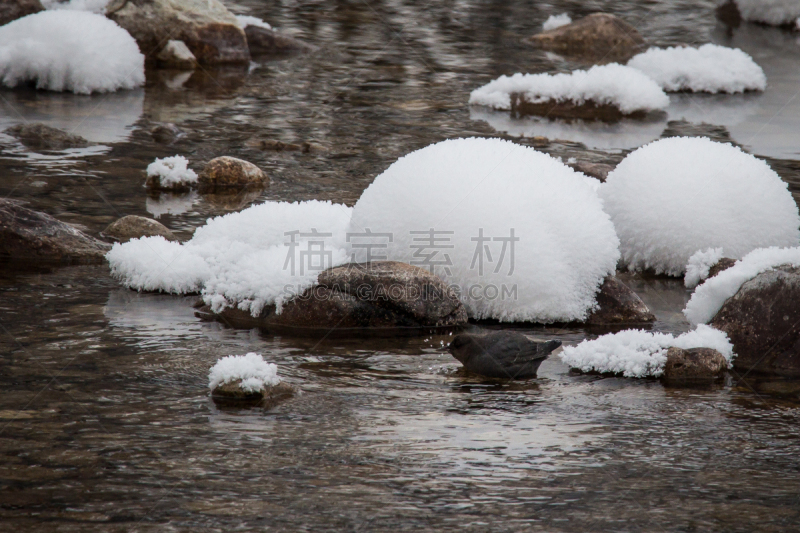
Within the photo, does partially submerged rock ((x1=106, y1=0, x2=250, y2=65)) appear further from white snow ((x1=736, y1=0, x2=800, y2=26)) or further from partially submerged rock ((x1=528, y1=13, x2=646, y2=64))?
white snow ((x1=736, y1=0, x2=800, y2=26))

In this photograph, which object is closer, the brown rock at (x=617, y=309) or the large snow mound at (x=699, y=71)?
the brown rock at (x=617, y=309)

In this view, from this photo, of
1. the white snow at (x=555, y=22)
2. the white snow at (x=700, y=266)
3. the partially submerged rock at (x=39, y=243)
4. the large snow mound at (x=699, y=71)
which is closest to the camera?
the white snow at (x=700, y=266)

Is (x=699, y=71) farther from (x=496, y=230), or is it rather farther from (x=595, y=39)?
(x=496, y=230)

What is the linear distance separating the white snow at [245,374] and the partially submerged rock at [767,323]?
2.43 meters

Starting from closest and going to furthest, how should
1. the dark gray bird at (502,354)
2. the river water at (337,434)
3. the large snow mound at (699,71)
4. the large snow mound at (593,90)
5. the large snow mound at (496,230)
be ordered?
the river water at (337,434)
the dark gray bird at (502,354)
the large snow mound at (496,230)
the large snow mound at (593,90)
the large snow mound at (699,71)

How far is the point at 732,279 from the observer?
18.6 feet

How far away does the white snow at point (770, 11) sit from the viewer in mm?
20938

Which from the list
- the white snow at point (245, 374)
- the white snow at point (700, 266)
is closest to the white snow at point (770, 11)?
the white snow at point (700, 266)

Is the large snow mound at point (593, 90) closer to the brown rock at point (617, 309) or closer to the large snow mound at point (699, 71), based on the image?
the large snow mound at point (699, 71)

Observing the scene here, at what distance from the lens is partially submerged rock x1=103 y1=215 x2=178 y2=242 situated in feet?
24.1

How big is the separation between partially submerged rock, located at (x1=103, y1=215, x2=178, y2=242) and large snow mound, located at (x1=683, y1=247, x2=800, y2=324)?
3694 millimetres

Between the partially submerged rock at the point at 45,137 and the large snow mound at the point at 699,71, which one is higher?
the large snow mound at the point at 699,71

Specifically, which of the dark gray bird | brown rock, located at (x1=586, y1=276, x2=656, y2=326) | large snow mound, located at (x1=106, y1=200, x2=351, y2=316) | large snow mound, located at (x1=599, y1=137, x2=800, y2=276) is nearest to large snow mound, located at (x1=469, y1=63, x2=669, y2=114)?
large snow mound, located at (x1=599, y1=137, x2=800, y2=276)

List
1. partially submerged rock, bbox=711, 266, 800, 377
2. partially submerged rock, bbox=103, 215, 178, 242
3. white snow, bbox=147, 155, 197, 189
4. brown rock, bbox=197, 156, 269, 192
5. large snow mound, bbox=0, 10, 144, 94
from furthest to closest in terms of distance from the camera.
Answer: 1. large snow mound, bbox=0, 10, 144, 94
2. brown rock, bbox=197, 156, 269, 192
3. white snow, bbox=147, 155, 197, 189
4. partially submerged rock, bbox=103, 215, 178, 242
5. partially submerged rock, bbox=711, 266, 800, 377
